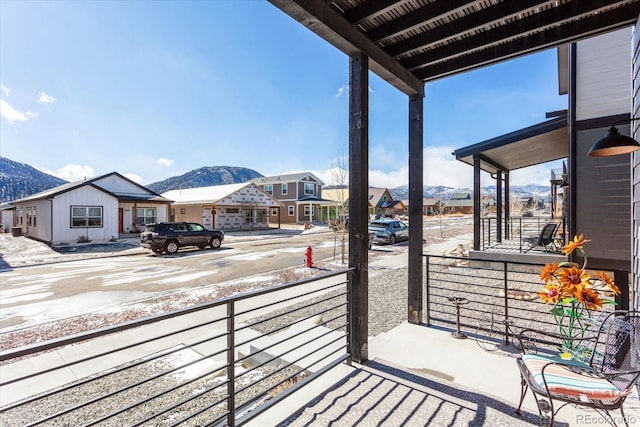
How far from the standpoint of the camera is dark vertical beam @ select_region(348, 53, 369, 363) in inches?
110

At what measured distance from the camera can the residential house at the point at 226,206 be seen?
23.5m

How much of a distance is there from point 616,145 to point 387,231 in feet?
43.8

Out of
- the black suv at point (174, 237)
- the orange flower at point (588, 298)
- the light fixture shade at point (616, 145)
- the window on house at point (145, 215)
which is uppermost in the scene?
the light fixture shade at point (616, 145)

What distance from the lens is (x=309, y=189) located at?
33.4m

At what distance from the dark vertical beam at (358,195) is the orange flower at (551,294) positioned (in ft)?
5.08

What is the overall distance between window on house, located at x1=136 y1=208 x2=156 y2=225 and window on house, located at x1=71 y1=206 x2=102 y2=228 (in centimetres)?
390

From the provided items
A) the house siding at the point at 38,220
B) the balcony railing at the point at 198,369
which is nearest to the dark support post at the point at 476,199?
the balcony railing at the point at 198,369

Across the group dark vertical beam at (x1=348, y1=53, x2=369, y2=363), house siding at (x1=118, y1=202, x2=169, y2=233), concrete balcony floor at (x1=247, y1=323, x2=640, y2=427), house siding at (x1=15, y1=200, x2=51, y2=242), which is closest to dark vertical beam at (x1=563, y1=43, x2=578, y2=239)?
concrete balcony floor at (x1=247, y1=323, x2=640, y2=427)

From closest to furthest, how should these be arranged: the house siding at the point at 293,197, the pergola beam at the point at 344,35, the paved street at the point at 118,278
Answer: the pergola beam at the point at 344,35 → the paved street at the point at 118,278 → the house siding at the point at 293,197

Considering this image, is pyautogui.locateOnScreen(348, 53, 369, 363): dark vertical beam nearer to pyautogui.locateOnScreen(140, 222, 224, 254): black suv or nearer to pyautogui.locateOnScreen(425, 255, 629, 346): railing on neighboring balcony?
pyautogui.locateOnScreen(425, 255, 629, 346): railing on neighboring balcony

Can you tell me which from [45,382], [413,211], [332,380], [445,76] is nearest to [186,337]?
[45,382]

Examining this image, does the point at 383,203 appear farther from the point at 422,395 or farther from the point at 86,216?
the point at 422,395

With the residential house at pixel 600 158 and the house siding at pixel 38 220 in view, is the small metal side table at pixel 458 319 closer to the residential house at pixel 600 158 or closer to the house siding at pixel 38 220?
the residential house at pixel 600 158

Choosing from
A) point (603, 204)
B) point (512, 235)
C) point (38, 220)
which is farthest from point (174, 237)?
point (512, 235)
